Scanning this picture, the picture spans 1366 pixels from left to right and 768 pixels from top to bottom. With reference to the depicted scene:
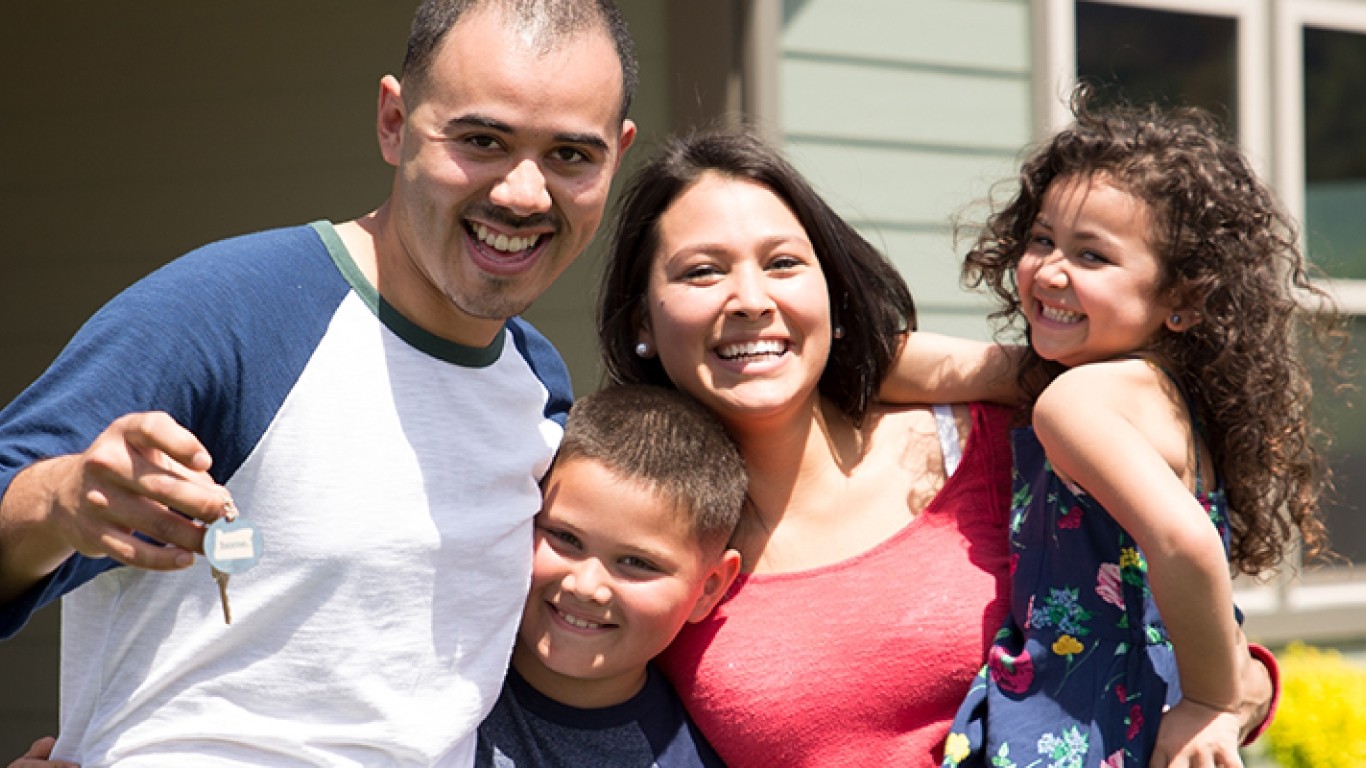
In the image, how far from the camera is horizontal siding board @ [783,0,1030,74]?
422 cm

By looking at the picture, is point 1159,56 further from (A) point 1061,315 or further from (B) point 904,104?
(A) point 1061,315

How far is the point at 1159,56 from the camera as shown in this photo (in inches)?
193

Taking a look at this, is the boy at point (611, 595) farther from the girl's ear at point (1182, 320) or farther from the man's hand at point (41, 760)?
the girl's ear at point (1182, 320)

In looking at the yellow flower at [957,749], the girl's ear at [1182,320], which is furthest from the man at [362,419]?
the girl's ear at [1182,320]

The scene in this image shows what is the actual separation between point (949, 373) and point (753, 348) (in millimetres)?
380

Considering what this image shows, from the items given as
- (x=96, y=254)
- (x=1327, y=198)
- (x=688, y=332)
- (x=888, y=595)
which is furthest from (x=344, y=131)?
(x=1327, y=198)

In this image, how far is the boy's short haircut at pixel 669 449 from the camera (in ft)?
7.38

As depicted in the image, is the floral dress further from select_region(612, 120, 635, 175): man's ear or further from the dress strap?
select_region(612, 120, 635, 175): man's ear

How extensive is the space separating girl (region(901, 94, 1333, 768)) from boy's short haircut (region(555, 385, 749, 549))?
452 mm

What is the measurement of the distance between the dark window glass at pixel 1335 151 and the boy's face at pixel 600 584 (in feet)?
12.7

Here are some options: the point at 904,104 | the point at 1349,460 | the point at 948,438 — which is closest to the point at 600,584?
the point at 948,438

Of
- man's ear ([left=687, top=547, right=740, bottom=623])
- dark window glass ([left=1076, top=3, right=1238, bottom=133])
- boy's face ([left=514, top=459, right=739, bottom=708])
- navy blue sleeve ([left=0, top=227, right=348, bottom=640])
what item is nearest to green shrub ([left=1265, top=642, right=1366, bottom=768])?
dark window glass ([left=1076, top=3, right=1238, bottom=133])

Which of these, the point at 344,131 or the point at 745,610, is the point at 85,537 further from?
the point at 344,131

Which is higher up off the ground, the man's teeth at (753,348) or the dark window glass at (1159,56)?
the dark window glass at (1159,56)
